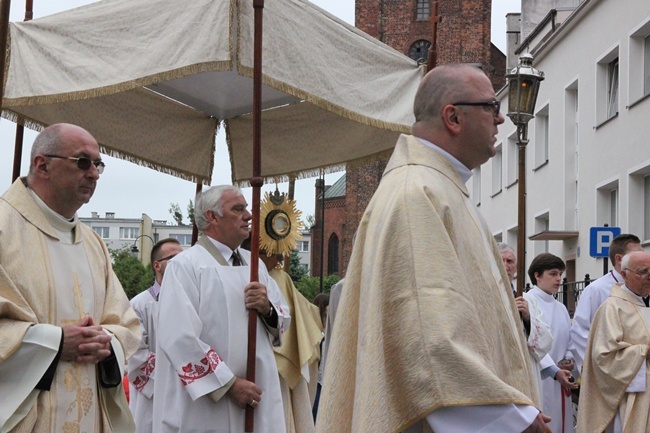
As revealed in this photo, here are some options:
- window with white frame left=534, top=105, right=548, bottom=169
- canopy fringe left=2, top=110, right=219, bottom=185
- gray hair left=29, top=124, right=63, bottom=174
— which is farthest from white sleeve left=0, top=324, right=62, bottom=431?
window with white frame left=534, top=105, right=548, bottom=169

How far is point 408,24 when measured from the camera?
58.2 meters

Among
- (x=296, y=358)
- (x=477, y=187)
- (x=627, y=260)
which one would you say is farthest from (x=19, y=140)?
(x=477, y=187)

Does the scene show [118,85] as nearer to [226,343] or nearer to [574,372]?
[226,343]

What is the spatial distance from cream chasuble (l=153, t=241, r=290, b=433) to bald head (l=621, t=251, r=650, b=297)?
3.84 metres

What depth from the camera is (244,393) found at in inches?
255

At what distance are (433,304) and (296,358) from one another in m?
4.75

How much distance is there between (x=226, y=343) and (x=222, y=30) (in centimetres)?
188

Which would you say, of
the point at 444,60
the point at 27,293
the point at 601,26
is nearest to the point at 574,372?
the point at 27,293

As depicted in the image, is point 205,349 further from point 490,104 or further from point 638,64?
point 638,64

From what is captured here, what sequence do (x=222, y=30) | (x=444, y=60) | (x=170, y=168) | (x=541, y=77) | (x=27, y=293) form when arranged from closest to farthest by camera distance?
(x=27, y=293)
(x=222, y=30)
(x=170, y=168)
(x=541, y=77)
(x=444, y=60)

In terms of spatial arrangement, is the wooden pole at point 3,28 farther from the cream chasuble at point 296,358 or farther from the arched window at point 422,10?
the arched window at point 422,10

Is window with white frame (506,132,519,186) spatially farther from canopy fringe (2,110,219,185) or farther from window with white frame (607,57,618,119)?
canopy fringe (2,110,219,185)

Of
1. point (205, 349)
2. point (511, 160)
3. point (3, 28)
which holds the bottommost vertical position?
point (205, 349)

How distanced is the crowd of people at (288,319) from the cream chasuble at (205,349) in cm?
1
